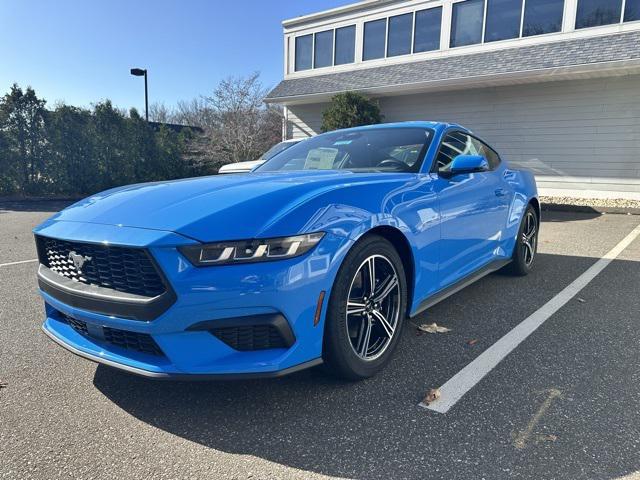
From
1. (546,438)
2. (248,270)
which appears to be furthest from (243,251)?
(546,438)

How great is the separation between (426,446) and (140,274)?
146 centimetres

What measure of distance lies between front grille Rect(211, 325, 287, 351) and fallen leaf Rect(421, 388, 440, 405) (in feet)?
2.74

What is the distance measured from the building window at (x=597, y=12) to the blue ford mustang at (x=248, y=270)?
34.9 feet

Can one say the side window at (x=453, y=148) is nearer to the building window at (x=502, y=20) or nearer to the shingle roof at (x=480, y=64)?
the shingle roof at (x=480, y=64)

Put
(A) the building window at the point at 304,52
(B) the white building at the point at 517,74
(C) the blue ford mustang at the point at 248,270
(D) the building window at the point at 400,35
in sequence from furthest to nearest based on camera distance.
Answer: (A) the building window at the point at 304,52
(D) the building window at the point at 400,35
(B) the white building at the point at 517,74
(C) the blue ford mustang at the point at 248,270

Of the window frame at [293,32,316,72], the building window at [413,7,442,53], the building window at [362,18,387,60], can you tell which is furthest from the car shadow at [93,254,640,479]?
the window frame at [293,32,316,72]

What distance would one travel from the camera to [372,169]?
3.14 meters

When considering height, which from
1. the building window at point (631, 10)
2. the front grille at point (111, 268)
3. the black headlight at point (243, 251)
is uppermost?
the building window at point (631, 10)

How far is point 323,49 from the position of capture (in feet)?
51.8

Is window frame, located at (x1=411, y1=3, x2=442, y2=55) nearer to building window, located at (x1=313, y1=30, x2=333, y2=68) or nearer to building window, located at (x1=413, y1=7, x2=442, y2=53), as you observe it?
building window, located at (x1=413, y1=7, x2=442, y2=53)

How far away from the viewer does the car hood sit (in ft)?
6.52

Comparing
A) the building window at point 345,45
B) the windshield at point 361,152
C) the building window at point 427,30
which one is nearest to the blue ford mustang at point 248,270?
the windshield at point 361,152

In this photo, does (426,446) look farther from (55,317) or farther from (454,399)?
(55,317)

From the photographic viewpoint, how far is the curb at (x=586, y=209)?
9.85 metres
